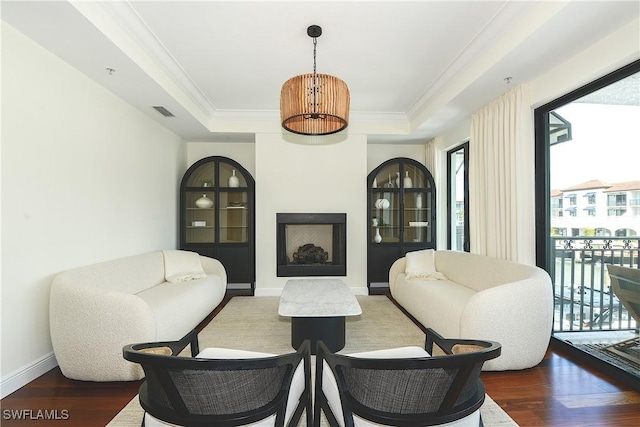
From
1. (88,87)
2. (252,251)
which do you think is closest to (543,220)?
(252,251)

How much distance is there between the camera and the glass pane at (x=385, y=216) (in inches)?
202

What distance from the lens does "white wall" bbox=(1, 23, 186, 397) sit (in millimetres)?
2145

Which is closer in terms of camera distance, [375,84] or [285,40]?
[285,40]

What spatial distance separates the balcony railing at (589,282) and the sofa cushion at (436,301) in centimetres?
79

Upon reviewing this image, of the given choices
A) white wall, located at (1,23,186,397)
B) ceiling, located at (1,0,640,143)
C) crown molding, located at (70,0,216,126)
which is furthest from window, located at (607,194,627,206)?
white wall, located at (1,23,186,397)

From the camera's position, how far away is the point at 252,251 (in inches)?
188

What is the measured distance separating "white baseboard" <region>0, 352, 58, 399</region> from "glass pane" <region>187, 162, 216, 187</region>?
294cm

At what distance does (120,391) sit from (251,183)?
314 cm

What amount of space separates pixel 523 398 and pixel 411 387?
1415mm

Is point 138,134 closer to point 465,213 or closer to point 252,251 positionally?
point 252,251

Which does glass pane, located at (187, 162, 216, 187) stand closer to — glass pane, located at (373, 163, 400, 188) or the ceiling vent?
the ceiling vent

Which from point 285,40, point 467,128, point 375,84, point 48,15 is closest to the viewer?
point 48,15

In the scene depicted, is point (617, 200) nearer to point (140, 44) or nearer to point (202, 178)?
point (140, 44)

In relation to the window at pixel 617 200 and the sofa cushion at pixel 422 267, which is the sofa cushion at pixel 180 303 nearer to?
the sofa cushion at pixel 422 267
